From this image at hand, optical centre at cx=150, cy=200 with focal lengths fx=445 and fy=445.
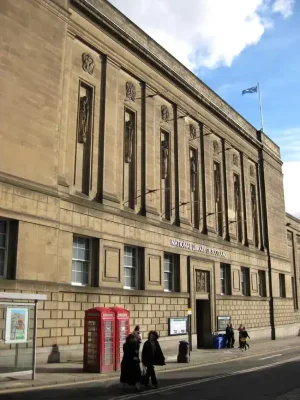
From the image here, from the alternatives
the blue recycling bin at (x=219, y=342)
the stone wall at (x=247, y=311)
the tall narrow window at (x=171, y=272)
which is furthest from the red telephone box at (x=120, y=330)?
the stone wall at (x=247, y=311)

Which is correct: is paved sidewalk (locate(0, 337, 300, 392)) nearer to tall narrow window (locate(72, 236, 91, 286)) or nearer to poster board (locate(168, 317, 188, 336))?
poster board (locate(168, 317, 188, 336))

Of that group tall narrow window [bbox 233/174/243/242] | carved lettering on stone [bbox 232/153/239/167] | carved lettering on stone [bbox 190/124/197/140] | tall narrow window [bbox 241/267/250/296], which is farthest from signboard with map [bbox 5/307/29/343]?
carved lettering on stone [bbox 232/153/239/167]

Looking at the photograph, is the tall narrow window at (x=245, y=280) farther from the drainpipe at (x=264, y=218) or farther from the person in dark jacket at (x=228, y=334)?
the person in dark jacket at (x=228, y=334)

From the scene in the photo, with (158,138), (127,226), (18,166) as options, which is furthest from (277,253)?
(18,166)

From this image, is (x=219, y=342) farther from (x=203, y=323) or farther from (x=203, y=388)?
(x=203, y=388)

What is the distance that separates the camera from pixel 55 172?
64.4 feet

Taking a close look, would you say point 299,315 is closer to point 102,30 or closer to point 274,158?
point 274,158

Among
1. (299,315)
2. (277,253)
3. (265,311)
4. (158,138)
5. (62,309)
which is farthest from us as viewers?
(299,315)

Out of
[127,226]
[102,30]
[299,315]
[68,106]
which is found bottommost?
[299,315]

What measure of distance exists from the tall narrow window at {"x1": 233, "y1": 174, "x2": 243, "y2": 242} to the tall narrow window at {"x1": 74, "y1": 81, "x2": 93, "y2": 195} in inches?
722

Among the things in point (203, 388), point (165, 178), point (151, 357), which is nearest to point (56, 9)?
point (165, 178)

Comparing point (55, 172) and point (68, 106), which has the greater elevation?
point (68, 106)

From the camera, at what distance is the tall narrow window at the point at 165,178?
28.5 meters

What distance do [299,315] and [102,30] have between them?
41.5 m
